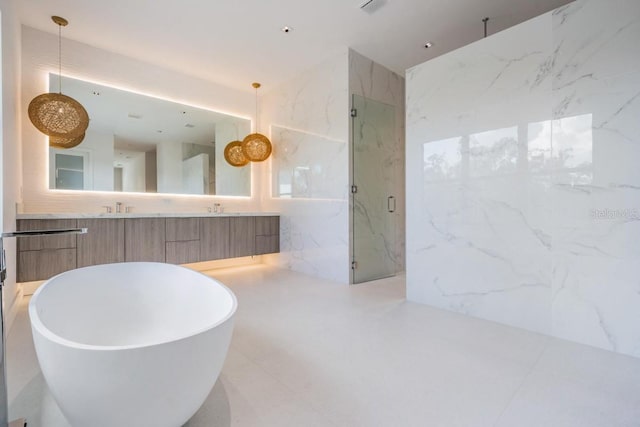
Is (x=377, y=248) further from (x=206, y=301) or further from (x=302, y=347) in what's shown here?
(x=206, y=301)

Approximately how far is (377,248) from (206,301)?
285 centimetres

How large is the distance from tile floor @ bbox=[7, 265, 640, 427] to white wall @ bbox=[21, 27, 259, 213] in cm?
143

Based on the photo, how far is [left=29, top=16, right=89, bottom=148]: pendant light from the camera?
10.0 feet

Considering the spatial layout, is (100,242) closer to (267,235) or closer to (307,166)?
(267,235)

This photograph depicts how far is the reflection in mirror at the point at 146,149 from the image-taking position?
12.0 feet

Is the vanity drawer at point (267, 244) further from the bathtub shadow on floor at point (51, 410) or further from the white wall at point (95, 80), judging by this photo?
the bathtub shadow on floor at point (51, 410)

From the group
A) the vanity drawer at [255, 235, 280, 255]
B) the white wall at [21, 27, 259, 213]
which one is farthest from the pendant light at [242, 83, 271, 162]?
the vanity drawer at [255, 235, 280, 255]

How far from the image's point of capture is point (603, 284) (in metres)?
2.11

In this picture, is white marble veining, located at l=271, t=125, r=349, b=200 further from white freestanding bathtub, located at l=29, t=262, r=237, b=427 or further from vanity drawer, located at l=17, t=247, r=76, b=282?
vanity drawer, located at l=17, t=247, r=76, b=282

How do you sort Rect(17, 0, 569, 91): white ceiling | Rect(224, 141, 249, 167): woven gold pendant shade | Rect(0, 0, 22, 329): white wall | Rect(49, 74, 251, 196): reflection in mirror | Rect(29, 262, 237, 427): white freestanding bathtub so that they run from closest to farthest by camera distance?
Rect(29, 262, 237, 427): white freestanding bathtub
Rect(0, 0, 22, 329): white wall
Rect(17, 0, 569, 91): white ceiling
Rect(49, 74, 251, 196): reflection in mirror
Rect(224, 141, 249, 167): woven gold pendant shade

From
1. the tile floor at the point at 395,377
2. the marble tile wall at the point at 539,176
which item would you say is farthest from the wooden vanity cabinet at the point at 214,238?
the marble tile wall at the point at 539,176

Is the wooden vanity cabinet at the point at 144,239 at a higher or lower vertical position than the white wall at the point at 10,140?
lower

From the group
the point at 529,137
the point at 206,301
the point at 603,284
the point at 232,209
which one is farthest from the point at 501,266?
the point at 232,209

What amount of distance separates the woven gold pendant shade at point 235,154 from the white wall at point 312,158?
45 cm
